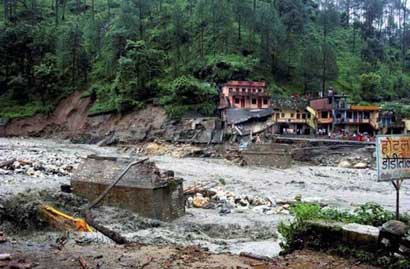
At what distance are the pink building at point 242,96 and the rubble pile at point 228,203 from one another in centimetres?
3267

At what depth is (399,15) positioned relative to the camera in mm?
103062

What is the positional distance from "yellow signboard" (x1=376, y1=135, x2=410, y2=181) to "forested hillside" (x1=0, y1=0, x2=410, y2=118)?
50.6 m

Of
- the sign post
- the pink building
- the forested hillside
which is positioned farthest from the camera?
the forested hillside

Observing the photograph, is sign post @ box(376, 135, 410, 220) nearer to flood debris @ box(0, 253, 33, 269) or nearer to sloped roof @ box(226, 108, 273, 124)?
flood debris @ box(0, 253, 33, 269)

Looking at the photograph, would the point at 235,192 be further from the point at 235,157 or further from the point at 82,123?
the point at 82,123

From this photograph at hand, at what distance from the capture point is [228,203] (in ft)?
75.0

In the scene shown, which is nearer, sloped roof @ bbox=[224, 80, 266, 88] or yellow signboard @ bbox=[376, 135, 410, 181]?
yellow signboard @ bbox=[376, 135, 410, 181]

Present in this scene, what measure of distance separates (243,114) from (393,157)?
47039 mm

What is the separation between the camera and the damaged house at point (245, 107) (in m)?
54.5

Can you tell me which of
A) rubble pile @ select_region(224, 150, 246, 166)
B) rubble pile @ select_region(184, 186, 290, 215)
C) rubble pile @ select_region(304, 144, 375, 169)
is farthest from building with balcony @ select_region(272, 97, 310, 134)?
rubble pile @ select_region(184, 186, 290, 215)

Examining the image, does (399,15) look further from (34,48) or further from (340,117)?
(34,48)

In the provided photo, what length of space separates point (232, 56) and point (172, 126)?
16265mm

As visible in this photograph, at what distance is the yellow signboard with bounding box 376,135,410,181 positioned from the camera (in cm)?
842

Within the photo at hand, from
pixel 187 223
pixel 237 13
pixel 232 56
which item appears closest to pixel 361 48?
pixel 237 13
